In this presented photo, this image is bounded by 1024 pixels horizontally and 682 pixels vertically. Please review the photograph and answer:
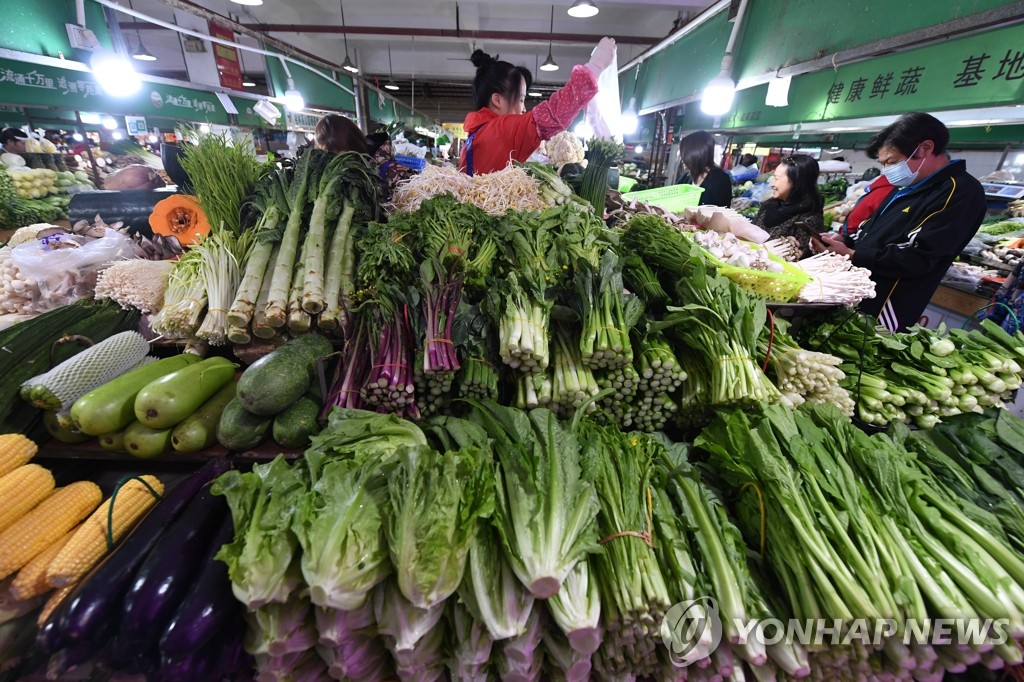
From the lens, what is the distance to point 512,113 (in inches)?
165

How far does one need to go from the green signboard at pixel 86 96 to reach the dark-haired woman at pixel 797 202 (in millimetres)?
11327

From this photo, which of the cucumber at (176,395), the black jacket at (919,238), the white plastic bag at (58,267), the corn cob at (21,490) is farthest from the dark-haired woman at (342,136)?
the black jacket at (919,238)

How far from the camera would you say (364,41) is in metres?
17.6

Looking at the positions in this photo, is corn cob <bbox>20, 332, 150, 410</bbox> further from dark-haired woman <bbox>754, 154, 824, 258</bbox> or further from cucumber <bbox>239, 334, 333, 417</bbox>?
dark-haired woman <bbox>754, 154, 824, 258</bbox>

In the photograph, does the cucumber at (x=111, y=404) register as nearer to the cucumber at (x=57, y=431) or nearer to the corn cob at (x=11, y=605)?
the cucumber at (x=57, y=431)

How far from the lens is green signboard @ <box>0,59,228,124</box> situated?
21.8 feet

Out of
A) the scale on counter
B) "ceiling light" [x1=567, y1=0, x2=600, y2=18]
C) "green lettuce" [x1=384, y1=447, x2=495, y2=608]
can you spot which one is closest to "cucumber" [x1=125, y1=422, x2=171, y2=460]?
"green lettuce" [x1=384, y1=447, x2=495, y2=608]

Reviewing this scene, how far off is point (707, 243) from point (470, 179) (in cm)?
200

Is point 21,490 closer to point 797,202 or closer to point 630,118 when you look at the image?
point 797,202

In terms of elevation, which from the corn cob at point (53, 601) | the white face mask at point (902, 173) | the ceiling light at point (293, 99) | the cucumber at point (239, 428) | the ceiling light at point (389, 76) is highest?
the ceiling light at point (389, 76)

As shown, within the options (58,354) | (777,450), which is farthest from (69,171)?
(777,450)

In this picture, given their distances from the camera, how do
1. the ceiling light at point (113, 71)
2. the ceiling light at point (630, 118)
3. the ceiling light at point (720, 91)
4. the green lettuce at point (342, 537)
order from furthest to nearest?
the ceiling light at point (630, 118) < the ceiling light at point (113, 71) < the ceiling light at point (720, 91) < the green lettuce at point (342, 537)

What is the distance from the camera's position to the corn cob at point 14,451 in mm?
1725

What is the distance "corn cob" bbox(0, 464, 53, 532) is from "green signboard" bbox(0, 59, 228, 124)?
29.0ft
